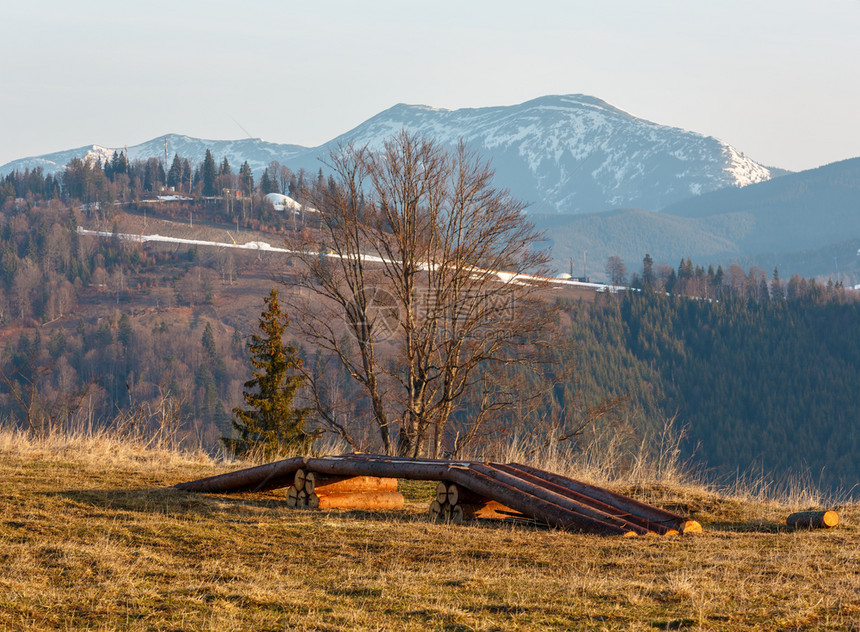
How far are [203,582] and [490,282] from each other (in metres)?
16.7

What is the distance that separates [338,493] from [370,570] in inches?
148

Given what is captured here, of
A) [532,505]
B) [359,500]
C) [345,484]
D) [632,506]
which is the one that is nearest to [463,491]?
[532,505]

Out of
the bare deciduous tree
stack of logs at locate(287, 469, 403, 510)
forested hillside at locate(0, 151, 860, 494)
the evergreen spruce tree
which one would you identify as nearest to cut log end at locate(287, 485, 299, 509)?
stack of logs at locate(287, 469, 403, 510)

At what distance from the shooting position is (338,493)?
32.9ft

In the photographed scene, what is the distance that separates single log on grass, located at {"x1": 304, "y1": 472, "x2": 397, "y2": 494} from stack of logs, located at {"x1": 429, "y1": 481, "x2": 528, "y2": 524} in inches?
40.8

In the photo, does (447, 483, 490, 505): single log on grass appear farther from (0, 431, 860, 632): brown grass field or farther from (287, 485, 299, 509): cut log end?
(287, 485, 299, 509): cut log end

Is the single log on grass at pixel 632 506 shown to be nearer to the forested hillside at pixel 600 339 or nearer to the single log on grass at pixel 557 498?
the single log on grass at pixel 557 498

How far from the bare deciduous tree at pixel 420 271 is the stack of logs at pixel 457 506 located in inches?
423

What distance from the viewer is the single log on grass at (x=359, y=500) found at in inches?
384

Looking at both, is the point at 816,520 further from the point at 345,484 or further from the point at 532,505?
the point at 345,484

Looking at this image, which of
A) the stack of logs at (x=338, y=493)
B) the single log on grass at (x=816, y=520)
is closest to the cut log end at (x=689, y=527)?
the single log on grass at (x=816, y=520)

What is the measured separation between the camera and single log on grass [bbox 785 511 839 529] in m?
9.24

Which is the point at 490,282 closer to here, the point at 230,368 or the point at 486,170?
the point at 486,170

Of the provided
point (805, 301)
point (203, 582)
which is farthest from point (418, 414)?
point (805, 301)
